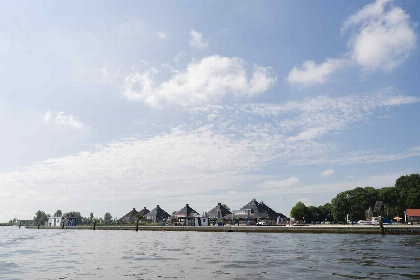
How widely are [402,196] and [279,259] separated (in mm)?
119389

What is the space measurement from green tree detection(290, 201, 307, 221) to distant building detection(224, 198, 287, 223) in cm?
554

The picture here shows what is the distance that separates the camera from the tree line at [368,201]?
122875 millimetres

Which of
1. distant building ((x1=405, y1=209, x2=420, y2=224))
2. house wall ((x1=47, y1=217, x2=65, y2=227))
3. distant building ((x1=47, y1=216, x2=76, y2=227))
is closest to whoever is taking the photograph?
distant building ((x1=405, y1=209, x2=420, y2=224))

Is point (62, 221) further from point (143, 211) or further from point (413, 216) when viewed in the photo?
point (413, 216)

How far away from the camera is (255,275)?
19984mm

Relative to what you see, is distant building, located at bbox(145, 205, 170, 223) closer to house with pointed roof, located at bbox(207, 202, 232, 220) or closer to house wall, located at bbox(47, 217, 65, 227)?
house with pointed roof, located at bbox(207, 202, 232, 220)

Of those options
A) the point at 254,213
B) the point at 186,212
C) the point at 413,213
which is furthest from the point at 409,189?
the point at 186,212

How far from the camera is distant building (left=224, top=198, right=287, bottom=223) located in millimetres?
121231

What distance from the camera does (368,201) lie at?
12900 cm

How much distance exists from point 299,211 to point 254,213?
54.5ft

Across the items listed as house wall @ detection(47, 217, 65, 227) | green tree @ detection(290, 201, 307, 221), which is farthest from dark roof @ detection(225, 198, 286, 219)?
house wall @ detection(47, 217, 65, 227)

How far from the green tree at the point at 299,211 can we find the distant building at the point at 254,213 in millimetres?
5536

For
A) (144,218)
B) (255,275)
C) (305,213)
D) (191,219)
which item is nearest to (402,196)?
(305,213)

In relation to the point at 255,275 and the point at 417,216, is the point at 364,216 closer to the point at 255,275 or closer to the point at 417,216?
the point at 417,216
